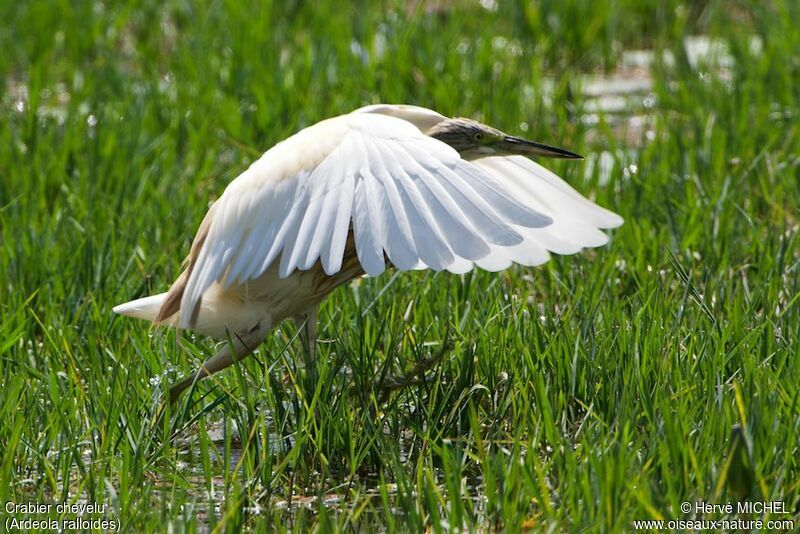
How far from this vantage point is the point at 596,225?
11.1 feet

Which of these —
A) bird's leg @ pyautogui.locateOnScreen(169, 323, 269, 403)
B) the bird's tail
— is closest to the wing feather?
bird's leg @ pyautogui.locateOnScreen(169, 323, 269, 403)

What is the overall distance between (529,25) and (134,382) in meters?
4.11

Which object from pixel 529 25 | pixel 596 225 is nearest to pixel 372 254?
pixel 596 225

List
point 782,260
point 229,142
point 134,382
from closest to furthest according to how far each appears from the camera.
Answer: point 134,382 → point 782,260 → point 229,142

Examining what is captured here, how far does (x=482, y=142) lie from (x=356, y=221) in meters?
0.93

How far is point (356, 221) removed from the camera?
8.99 feet

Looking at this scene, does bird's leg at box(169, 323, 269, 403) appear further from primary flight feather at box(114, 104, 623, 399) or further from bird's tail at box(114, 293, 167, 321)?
bird's tail at box(114, 293, 167, 321)

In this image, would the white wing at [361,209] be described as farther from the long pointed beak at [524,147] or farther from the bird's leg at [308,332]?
the long pointed beak at [524,147]

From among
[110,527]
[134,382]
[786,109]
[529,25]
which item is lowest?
[110,527]

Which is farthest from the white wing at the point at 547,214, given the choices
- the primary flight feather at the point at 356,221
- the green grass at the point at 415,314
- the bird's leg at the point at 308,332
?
the bird's leg at the point at 308,332

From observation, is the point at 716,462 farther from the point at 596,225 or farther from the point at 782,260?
the point at 782,260

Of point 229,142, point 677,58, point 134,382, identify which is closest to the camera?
point 134,382

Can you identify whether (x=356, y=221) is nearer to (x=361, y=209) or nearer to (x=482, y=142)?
(x=361, y=209)

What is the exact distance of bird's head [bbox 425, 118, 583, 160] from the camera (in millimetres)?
3549
